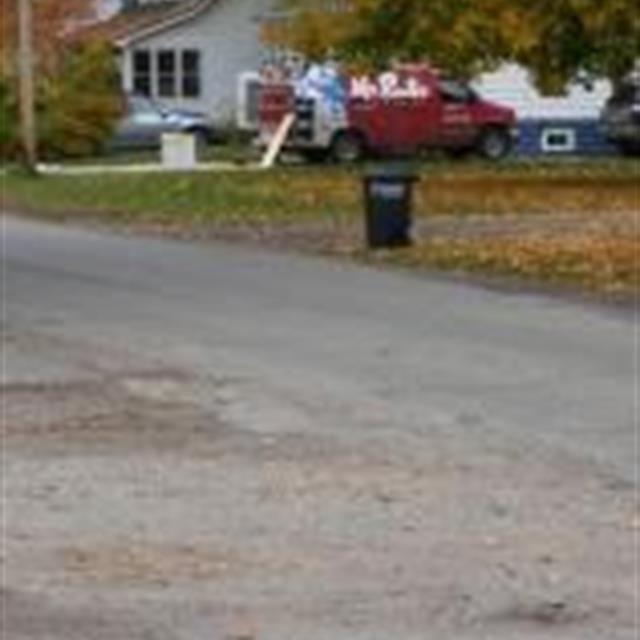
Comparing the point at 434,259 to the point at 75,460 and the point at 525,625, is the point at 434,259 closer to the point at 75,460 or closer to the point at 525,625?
the point at 75,460

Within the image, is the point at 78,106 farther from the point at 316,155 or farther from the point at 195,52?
the point at 195,52

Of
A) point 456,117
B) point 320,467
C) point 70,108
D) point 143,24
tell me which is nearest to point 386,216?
point 320,467

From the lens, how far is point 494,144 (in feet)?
183

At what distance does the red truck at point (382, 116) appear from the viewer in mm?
53031

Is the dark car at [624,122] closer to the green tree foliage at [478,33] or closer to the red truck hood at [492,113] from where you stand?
the red truck hood at [492,113]

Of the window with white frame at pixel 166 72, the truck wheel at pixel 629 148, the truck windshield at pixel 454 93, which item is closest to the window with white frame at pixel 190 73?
the window with white frame at pixel 166 72

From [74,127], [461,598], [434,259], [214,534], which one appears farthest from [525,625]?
[74,127]

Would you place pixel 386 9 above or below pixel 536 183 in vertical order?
above

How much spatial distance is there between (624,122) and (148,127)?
47.6 ft

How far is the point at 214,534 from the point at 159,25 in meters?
61.4

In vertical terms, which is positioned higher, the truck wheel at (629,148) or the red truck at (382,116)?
the red truck at (382,116)

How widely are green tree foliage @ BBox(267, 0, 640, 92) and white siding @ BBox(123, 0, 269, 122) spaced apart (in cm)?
2745

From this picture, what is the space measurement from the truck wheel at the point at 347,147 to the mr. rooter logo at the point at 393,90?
80 centimetres

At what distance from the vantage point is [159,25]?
234 ft
